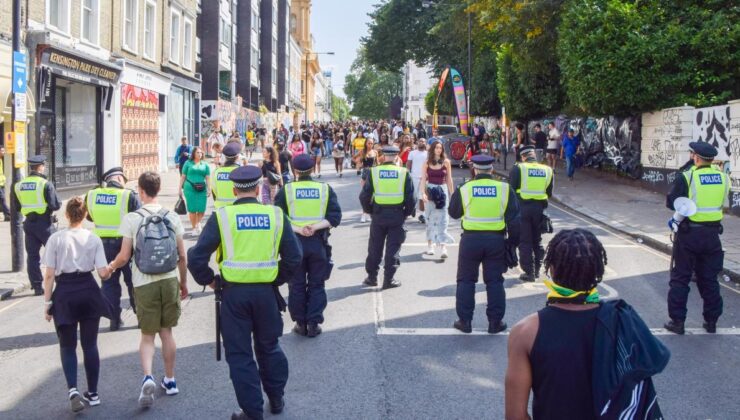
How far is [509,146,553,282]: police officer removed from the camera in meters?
10.2

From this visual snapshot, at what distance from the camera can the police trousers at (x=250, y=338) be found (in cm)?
524

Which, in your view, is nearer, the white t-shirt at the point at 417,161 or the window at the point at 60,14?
the white t-shirt at the point at 417,161

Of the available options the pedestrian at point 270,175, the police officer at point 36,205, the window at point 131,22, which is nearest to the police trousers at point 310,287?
the police officer at point 36,205

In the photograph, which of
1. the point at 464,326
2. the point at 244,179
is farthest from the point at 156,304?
the point at 464,326

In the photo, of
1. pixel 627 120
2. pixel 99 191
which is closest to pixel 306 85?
pixel 627 120

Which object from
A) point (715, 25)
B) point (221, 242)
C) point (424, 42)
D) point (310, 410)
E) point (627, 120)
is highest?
point (424, 42)

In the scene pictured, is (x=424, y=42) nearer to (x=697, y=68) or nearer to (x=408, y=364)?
(x=697, y=68)

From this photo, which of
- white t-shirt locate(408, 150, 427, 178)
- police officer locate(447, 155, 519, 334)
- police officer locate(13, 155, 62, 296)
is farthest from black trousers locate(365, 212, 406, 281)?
white t-shirt locate(408, 150, 427, 178)

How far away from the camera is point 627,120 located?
948 inches

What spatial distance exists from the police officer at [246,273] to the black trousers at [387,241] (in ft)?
14.1

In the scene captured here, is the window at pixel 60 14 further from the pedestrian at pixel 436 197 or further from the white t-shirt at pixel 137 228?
the white t-shirt at pixel 137 228

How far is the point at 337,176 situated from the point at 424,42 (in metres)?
25.1

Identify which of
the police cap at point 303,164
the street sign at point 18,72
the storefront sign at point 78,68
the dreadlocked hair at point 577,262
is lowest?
the dreadlocked hair at point 577,262

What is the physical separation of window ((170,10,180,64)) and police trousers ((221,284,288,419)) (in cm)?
2670
